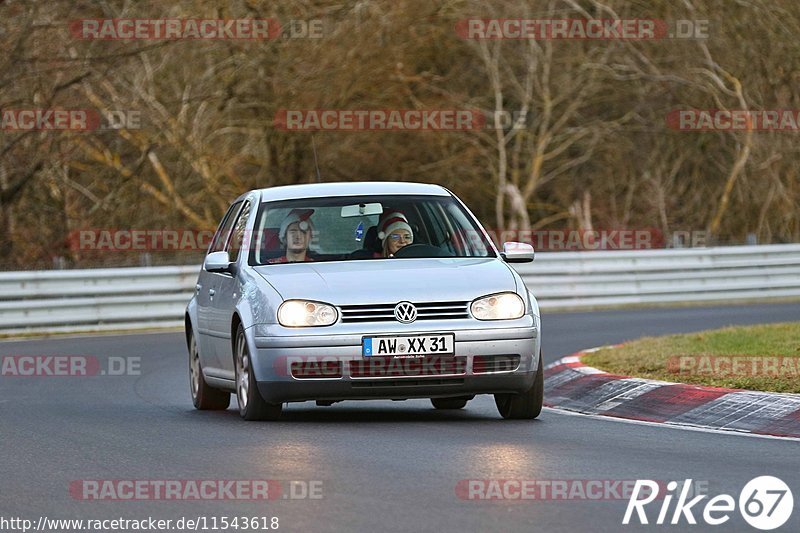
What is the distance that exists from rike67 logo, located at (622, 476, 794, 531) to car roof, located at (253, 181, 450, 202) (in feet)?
15.0

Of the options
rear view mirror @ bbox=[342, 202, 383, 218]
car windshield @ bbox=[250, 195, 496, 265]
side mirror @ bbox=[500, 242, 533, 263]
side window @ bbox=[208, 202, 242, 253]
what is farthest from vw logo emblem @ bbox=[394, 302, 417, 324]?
side window @ bbox=[208, 202, 242, 253]

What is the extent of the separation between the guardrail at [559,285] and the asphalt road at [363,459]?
9.98 m

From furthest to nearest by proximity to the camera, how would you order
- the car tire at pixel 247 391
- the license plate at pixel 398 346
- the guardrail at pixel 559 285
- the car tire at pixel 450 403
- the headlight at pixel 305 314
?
the guardrail at pixel 559 285 → the car tire at pixel 450 403 → the car tire at pixel 247 391 → the headlight at pixel 305 314 → the license plate at pixel 398 346

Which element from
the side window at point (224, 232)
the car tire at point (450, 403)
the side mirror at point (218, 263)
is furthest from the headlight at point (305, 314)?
the side window at point (224, 232)

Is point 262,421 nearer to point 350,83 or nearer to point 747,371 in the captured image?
point 747,371

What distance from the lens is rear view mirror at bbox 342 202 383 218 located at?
479 inches

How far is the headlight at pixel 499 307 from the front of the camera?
10.9m

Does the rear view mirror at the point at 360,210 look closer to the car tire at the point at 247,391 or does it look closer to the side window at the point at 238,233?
the side window at the point at 238,233

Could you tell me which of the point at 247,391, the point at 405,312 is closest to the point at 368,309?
the point at 405,312

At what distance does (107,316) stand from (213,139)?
8.48 m

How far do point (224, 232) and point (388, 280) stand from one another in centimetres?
282

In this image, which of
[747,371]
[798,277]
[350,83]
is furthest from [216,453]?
[350,83]

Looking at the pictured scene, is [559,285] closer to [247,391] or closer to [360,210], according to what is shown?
[360,210]

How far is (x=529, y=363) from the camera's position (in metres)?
11.0
